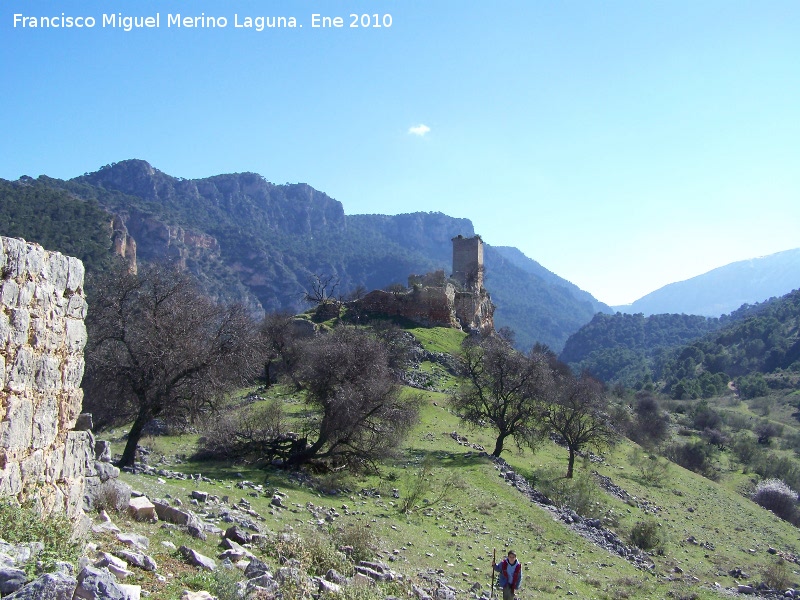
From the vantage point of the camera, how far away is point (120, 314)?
18.3 metres

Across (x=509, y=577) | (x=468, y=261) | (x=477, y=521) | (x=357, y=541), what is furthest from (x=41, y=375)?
(x=468, y=261)

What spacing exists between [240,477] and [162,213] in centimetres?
14460

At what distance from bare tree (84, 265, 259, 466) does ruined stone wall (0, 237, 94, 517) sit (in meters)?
9.57

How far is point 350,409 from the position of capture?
19.2 m

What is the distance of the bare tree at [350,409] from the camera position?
19.6m

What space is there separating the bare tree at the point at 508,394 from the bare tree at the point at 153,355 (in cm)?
1333

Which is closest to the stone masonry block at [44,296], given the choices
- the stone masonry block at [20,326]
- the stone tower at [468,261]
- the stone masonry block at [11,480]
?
the stone masonry block at [20,326]

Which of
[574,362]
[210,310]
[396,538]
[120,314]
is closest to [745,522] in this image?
[396,538]

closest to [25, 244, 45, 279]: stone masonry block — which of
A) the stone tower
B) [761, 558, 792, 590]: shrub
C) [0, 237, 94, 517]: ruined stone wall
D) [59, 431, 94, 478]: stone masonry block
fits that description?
[0, 237, 94, 517]: ruined stone wall

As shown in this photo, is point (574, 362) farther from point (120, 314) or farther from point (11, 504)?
point (11, 504)

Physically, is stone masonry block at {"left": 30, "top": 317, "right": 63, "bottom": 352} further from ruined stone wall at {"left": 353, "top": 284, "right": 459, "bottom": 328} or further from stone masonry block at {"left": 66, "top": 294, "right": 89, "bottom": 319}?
ruined stone wall at {"left": 353, "top": 284, "right": 459, "bottom": 328}

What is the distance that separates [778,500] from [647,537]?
23.0 meters

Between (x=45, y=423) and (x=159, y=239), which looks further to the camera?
(x=159, y=239)

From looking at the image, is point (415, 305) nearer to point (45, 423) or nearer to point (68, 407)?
point (68, 407)
